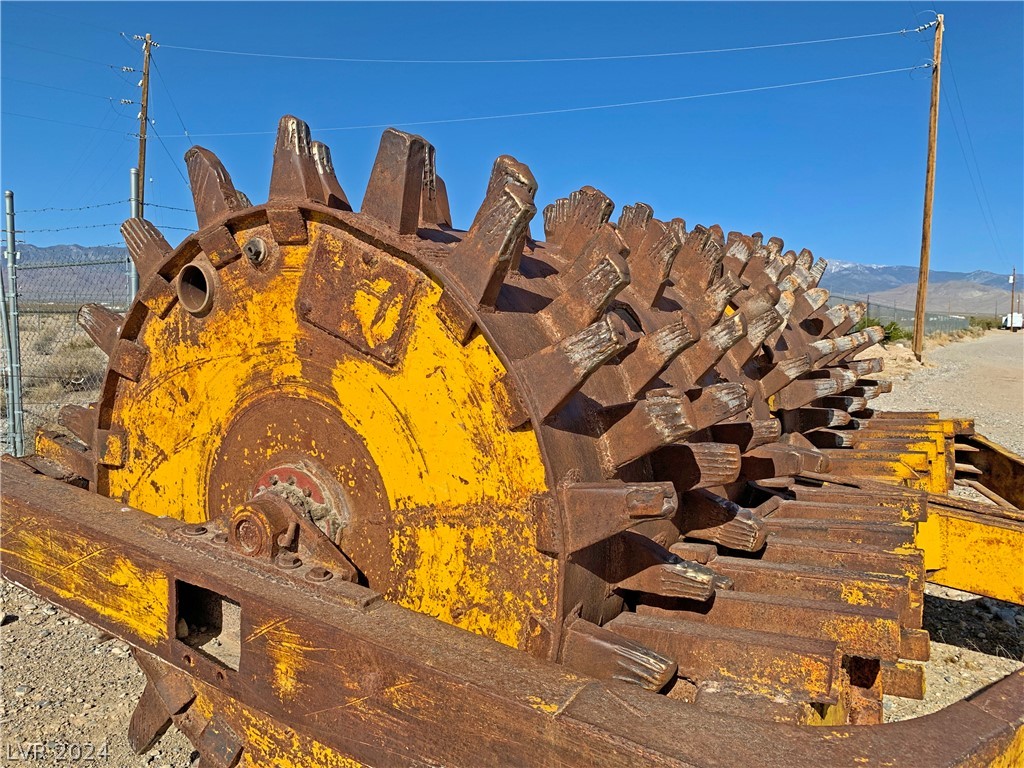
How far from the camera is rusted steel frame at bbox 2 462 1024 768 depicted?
4.36 ft

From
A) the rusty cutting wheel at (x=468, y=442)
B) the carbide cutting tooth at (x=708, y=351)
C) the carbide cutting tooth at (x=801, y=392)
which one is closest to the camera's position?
the rusty cutting wheel at (x=468, y=442)

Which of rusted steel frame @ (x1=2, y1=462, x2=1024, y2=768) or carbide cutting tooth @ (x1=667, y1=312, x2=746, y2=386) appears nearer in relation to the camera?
rusted steel frame @ (x1=2, y1=462, x2=1024, y2=768)

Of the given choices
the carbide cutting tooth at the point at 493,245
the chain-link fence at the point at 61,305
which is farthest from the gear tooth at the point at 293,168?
the chain-link fence at the point at 61,305

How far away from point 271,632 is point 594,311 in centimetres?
116

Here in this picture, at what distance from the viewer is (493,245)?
1763mm

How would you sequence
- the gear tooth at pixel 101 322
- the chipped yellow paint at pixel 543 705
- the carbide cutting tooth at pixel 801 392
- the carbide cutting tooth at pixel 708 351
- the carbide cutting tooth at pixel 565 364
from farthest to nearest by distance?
the carbide cutting tooth at pixel 801 392, the gear tooth at pixel 101 322, the carbide cutting tooth at pixel 708 351, the carbide cutting tooth at pixel 565 364, the chipped yellow paint at pixel 543 705

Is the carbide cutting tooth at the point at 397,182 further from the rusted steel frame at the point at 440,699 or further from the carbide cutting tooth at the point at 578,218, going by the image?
the carbide cutting tooth at the point at 578,218

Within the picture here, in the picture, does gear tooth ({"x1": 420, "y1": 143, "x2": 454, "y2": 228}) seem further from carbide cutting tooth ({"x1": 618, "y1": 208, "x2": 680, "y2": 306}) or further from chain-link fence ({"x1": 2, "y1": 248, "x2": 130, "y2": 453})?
chain-link fence ({"x1": 2, "y1": 248, "x2": 130, "y2": 453})

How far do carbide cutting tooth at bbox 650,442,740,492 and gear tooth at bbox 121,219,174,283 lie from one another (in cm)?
179

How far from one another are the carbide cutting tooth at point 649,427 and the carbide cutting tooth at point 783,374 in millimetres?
1841

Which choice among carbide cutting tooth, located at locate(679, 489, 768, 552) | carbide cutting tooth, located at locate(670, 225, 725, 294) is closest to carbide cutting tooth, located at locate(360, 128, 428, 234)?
carbide cutting tooth, located at locate(679, 489, 768, 552)

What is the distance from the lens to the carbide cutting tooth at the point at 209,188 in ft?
7.62

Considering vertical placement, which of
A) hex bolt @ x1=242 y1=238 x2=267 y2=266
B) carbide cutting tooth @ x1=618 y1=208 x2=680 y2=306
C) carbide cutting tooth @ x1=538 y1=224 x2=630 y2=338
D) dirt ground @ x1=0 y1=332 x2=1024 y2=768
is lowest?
dirt ground @ x1=0 y1=332 x2=1024 y2=768

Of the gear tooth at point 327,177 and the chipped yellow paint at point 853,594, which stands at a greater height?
the gear tooth at point 327,177
